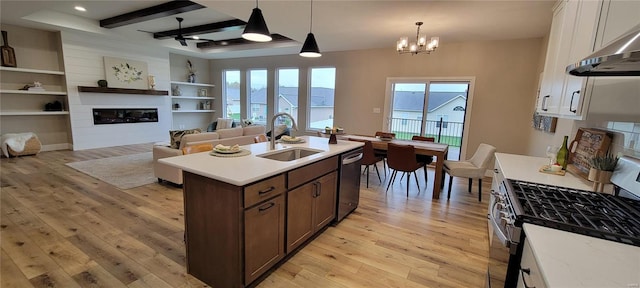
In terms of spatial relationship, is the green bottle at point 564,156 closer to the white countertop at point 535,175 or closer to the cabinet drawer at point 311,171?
the white countertop at point 535,175

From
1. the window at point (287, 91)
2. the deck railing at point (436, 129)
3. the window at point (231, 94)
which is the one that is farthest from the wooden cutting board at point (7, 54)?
the deck railing at point (436, 129)

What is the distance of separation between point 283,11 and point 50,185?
4159 millimetres

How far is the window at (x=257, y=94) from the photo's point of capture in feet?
26.2

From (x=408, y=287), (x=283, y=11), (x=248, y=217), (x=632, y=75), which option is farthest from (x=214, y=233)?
(x=283, y=11)

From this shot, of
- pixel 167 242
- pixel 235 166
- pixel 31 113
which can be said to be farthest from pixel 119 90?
pixel 235 166

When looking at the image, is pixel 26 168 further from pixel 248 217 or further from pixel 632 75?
pixel 632 75

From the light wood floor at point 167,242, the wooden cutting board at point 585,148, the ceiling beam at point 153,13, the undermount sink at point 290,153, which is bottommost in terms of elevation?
the light wood floor at point 167,242

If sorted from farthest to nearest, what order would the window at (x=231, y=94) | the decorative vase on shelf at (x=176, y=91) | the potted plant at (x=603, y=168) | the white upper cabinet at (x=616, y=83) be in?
the window at (x=231, y=94) → the decorative vase on shelf at (x=176, y=91) → the potted plant at (x=603, y=168) → the white upper cabinet at (x=616, y=83)

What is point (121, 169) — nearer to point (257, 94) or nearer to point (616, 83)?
point (257, 94)

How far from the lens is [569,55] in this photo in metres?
2.01

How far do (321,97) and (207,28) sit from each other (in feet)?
10.1

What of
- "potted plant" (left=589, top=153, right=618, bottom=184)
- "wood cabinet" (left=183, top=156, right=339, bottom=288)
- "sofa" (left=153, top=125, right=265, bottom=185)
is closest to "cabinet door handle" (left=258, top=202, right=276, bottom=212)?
"wood cabinet" (left=183, top=156, right=339, bottom=288)

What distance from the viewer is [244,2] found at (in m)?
3.26

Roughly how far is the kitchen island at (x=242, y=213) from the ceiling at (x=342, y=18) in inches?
88.1
